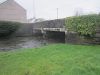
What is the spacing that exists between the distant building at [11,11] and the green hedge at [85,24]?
2785 centimetres

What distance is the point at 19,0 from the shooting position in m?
44.8

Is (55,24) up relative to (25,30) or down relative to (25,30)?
up

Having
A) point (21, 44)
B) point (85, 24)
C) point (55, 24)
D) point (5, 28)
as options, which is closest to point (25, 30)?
point (5, 28)

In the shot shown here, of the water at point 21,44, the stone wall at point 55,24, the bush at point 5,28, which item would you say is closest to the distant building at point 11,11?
the bush at point 5,28

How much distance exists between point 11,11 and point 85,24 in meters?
31.6

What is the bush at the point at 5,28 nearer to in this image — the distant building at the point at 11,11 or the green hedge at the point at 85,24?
the green hedge at the point at 85,24

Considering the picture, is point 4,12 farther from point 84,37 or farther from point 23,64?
point 23,64

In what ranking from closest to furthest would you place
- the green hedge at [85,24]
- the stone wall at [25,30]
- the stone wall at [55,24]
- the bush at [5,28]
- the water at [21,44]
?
the green hedge at [85,24] → the water at [21,44] → the stone wall at [55,24] → the bush at [5,28] → the stone wall at [25,30]

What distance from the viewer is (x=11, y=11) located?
3841 centimetres

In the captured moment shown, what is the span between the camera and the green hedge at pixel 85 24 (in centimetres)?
886

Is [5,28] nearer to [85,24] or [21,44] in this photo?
[21,44]

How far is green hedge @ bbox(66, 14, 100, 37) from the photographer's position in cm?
886

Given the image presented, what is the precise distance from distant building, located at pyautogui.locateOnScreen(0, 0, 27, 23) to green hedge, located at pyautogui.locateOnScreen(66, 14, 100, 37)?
2785 cm

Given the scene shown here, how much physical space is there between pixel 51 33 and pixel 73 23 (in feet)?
31.1
